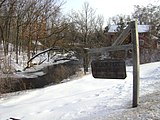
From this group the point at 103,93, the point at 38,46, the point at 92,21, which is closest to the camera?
the point at 103,93

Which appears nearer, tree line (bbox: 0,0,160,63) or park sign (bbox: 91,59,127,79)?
park sign (bbox: 91,59,127,79)

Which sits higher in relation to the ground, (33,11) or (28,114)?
(33,11)

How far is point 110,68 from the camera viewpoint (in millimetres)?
7039

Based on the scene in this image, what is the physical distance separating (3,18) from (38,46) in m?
6.46

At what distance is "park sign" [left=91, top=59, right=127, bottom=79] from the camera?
273 inches

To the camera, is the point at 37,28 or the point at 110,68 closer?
the point at 110,68

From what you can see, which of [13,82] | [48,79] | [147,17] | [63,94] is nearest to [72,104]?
[63,94]

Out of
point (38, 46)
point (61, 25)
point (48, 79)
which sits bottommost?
point (48, 79)

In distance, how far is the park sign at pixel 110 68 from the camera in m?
6.93

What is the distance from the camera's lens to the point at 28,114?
7.43m

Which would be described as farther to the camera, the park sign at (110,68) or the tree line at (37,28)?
the tree line at (37,28)

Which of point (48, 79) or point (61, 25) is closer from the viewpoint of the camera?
point (48, 79)

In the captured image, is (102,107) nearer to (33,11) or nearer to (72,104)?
(72,104)

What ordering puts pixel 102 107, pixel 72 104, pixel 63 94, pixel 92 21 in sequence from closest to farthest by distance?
pixel 102 107 < pixel 72 104 < pixel 63 94 < pixel 92 21
